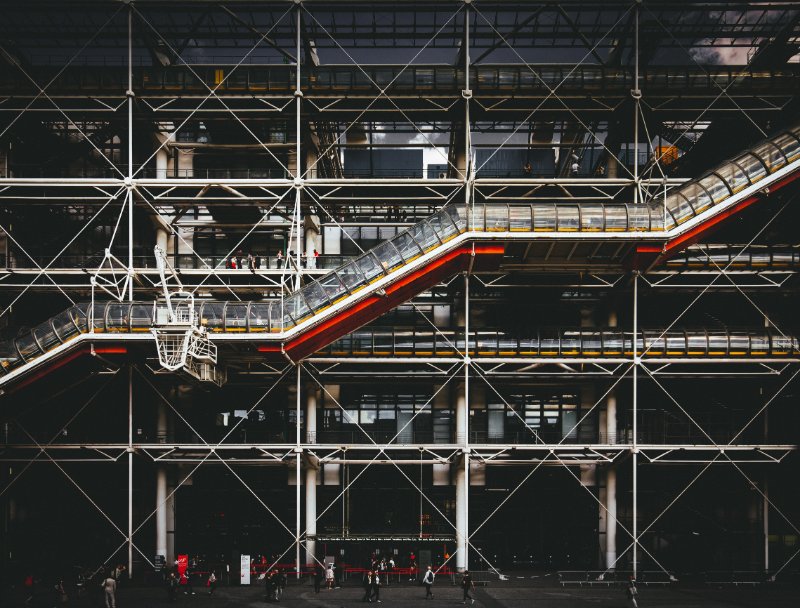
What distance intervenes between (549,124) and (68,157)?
1830 centimetres

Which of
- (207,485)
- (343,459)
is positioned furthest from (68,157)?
(343,459)

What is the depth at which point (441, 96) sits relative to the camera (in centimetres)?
2233

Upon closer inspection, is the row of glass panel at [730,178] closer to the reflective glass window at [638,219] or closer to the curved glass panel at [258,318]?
the reflective glass window at [638,219]

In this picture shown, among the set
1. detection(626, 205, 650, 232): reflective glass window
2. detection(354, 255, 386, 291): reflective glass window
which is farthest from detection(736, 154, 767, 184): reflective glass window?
detection(354, 255, 386, 291): reflective glass window

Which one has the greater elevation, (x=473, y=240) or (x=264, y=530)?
(x=473, y=240)

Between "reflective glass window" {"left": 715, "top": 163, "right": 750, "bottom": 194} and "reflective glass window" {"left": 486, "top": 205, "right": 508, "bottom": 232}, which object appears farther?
"reflective glass window" {"left": 715, "top": 163, "right": 750, "bottom": 194}

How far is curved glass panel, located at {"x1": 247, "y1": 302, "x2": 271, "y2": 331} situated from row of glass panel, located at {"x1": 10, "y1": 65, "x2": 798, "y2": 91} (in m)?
7.71

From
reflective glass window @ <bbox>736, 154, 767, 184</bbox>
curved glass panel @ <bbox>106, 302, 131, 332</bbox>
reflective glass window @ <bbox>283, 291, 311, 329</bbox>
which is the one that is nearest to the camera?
curved glass panel @ <bbox>106, 302, 131, 332</bbox>

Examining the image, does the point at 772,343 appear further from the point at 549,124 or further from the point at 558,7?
the point at 558,7

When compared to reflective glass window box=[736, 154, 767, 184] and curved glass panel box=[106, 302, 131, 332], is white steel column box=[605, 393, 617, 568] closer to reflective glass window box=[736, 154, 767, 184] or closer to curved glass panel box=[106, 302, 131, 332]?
reflective glass window box=[736, 154, 767, 184]

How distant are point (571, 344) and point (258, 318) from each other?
10062 millimetres

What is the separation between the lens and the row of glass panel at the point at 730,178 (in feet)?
65.9

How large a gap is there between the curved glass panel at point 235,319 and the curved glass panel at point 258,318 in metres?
0.15

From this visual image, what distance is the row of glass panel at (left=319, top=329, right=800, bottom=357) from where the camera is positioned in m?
21.7
